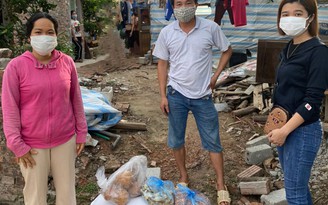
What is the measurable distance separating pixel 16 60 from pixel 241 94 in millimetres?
5478

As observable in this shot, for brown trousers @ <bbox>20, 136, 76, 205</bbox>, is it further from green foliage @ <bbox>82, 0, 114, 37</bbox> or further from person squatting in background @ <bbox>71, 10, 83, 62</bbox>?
green foliage @ <bbox>82, 0, 114, 37</bbox>

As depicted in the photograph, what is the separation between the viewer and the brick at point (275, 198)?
3738 mm

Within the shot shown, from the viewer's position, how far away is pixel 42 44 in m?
2.84

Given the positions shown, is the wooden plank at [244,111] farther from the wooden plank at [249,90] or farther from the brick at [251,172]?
the brick at [251,172]

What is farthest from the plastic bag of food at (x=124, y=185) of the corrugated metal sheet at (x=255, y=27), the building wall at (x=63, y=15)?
the building wall at (x=63, y=15)

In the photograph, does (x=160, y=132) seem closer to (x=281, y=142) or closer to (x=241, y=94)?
(x=241, y=94)

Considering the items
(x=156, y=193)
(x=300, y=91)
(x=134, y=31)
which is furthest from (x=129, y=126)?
(x=134, y=31)

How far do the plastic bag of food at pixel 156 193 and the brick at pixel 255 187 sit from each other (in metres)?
1.11

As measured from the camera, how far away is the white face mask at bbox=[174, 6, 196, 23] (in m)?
3.71

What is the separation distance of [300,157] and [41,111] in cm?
186

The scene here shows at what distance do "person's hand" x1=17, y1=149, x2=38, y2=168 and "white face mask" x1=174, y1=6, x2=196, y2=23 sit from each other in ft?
6.05

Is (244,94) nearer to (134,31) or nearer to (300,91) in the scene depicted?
(300,91)

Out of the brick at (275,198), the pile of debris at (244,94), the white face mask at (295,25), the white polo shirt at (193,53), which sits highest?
the white face mask at (295,25)

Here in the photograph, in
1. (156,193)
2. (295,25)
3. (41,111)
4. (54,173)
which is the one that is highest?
(295,25)
